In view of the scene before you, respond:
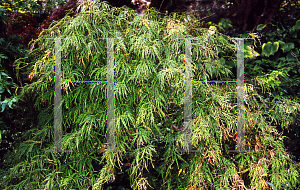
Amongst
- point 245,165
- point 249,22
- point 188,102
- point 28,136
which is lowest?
point 245,165

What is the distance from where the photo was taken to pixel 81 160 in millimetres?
1350

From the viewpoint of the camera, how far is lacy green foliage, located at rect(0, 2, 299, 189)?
126 centimetres

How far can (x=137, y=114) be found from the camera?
4.13 feet

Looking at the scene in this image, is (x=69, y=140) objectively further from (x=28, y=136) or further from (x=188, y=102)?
(x=188, y=102)

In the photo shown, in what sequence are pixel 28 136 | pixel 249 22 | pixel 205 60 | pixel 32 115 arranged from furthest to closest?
pixel 249 22
pixel 32 115
pixel 28 136
pixel 205 60

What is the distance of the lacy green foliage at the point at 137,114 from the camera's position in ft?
4.15

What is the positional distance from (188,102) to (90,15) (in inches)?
34.0

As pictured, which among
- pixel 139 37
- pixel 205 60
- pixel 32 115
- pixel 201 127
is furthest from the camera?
pixel 32 115

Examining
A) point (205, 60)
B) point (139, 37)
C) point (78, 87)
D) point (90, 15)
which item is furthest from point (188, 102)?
point (90, 15)

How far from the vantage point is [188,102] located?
51.1 inches

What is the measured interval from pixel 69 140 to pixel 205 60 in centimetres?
104

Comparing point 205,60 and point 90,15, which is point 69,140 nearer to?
point 90,15

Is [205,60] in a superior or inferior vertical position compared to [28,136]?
superior

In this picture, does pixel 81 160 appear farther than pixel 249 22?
No
